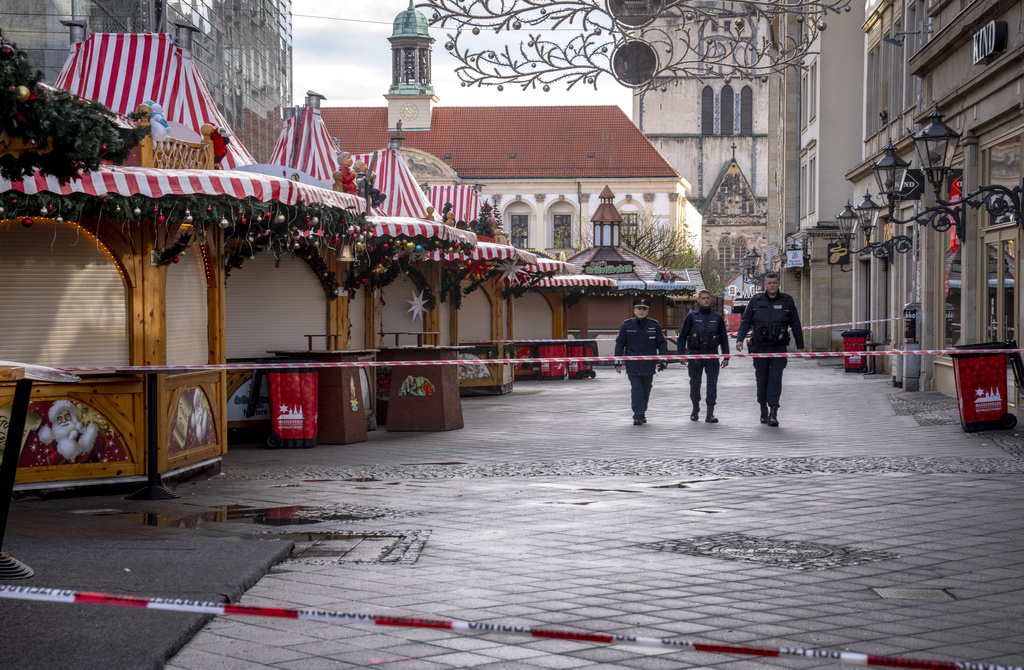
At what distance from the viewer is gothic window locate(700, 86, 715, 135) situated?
101250 mm

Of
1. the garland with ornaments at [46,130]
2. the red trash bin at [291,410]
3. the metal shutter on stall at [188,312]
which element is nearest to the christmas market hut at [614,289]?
the red trash bin at [291,410]

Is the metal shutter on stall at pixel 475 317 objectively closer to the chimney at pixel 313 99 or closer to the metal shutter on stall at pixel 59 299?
the chimney at pixel 313 99

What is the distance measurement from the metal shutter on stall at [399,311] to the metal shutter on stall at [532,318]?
12.1 m

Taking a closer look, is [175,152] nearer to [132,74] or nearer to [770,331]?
[132,74]

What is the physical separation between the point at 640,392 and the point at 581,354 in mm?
15190

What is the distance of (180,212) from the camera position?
32.6ft

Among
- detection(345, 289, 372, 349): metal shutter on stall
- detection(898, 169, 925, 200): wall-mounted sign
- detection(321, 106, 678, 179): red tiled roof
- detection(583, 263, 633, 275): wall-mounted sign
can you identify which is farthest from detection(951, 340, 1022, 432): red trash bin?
detection(321, 106, 678, 179): red tiled roof

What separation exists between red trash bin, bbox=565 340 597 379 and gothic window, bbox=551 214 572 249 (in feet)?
183

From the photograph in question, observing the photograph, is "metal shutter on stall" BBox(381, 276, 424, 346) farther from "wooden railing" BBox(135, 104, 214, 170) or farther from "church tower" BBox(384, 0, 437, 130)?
"church tower" BBox(384, 0, 437, 130)

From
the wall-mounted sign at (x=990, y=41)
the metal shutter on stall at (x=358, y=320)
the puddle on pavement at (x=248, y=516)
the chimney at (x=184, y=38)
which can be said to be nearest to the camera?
the puddle on pavement at (x=248, y=516)

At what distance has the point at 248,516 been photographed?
8586mm

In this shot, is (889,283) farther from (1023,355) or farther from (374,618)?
(374,618)

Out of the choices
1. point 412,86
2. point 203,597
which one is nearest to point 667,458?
point 203,597

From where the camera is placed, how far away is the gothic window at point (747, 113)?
102 m
